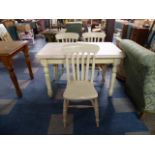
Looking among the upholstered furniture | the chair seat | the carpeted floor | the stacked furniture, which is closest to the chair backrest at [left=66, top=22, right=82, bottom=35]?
the stacked furniture

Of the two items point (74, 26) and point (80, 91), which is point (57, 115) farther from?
point (74, 26)

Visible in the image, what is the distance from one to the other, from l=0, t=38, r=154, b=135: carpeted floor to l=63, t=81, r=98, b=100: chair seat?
413mm

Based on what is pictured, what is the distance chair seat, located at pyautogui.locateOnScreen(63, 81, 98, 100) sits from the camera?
1.31 m

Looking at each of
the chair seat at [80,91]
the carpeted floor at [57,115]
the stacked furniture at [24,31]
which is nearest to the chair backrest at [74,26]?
the stacked furniture at [24,31]

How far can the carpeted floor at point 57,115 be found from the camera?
4.72 ft

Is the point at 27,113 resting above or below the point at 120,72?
below

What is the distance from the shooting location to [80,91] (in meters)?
1.38

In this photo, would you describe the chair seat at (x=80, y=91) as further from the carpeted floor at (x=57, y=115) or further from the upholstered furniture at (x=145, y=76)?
the upholstered furniture at (x=145, y=76)

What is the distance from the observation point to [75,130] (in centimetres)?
144

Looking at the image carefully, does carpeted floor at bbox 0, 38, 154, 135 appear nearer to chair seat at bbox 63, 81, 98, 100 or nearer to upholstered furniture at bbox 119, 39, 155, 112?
upholstered furniture at bbox 119, 39, 155, 112
